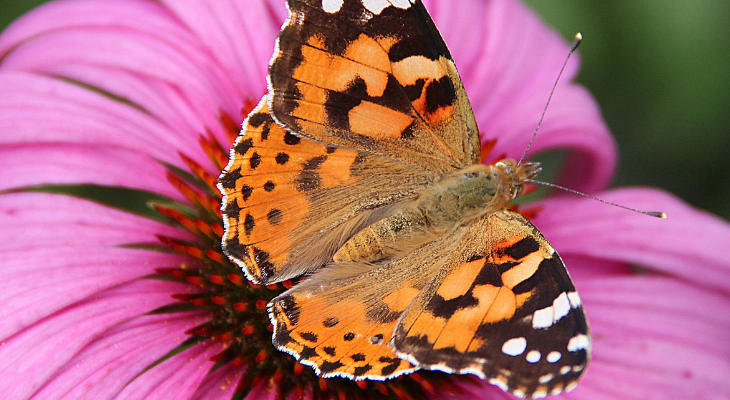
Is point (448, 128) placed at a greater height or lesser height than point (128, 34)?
lesser

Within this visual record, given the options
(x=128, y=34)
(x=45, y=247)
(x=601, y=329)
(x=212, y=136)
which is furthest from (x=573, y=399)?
(x=128, y=34)

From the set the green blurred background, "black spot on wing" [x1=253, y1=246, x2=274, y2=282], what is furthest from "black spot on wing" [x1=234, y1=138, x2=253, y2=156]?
the green blurred background

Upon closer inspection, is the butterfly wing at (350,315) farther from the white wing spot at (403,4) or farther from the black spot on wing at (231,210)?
the white wing spot at (403,4)

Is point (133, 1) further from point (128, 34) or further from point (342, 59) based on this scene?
point (342, 59)

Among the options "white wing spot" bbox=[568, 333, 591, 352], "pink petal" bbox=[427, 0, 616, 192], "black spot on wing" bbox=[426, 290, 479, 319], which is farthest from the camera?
"pink petal" bbox=[427, 0, 616, 192]

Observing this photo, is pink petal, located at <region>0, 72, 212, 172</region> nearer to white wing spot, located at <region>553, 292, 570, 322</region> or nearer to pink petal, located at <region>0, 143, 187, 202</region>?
pink petal, located at <region>0, 143, 187, 202</region>

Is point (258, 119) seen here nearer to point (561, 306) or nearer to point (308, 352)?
point (308, 352)

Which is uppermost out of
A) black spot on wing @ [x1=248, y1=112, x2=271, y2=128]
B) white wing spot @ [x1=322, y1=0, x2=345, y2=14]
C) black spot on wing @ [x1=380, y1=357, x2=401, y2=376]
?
white wing spot @ [x1=322, y1=0, x2=345, y2=14]
